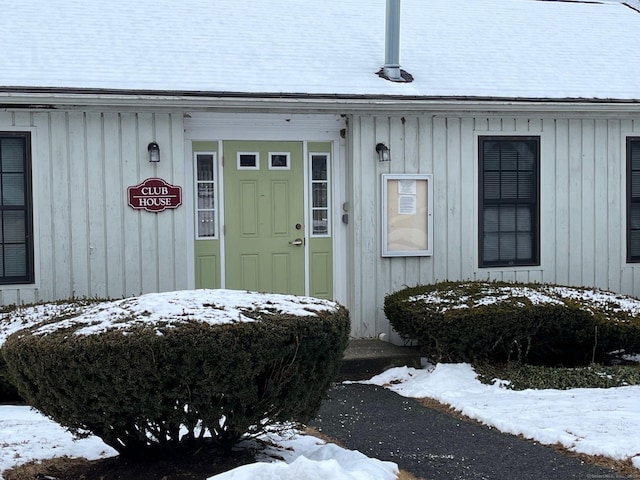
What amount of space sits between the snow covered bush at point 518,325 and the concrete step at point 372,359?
24cm

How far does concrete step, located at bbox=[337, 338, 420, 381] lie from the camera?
9203mm

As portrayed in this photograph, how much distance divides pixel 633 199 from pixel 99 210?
21.9 ft

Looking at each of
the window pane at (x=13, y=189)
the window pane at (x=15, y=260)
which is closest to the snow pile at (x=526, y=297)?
the window pane at (x=15, y=260)

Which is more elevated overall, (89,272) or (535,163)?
(535,163)

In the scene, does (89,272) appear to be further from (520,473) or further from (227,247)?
(520,473)

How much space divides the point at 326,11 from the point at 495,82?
3.23m

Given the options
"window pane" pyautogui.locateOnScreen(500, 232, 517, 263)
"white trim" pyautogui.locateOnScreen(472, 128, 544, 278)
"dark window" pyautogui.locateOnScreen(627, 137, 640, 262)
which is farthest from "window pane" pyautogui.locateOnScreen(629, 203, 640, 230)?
"window pane" pyautogui.locateOnScreen(500, 232, 517, 263)

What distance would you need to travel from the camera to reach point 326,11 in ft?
42.3

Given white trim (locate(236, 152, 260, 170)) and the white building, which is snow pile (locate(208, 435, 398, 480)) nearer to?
the white building

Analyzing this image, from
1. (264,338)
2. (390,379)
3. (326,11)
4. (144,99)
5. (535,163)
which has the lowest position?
(390,379)

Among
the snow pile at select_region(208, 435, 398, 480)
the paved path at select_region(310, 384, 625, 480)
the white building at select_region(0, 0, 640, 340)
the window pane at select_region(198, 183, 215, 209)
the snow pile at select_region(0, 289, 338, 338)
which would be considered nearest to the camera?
the snow pile at select_region(208, 435, 398, 480)

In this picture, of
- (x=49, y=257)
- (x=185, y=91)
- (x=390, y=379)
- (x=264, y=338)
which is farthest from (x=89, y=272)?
(x=264, y=338)

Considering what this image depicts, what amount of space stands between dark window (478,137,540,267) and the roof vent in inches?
51.4

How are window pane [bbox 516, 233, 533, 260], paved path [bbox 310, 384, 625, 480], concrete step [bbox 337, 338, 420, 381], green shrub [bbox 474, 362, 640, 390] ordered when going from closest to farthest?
paved path [bbox 310, 384, 625, 480]
green shrub [bbox 474, 362, 640, 390]
concrete step [bbox 337, 338, 420, 381]
window pane [bbox 516, 233, 533, 260]
